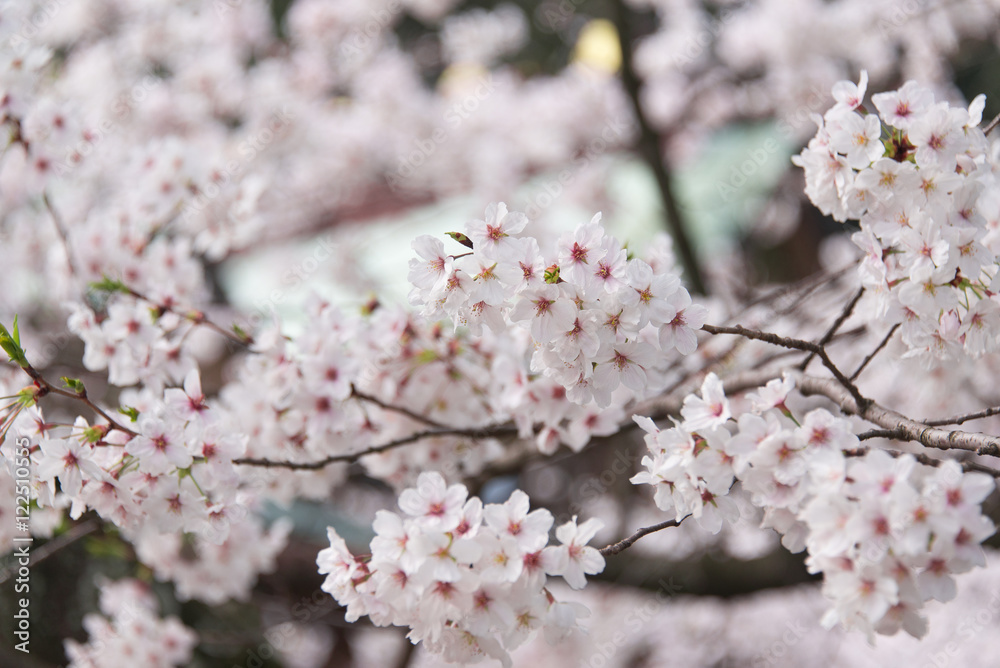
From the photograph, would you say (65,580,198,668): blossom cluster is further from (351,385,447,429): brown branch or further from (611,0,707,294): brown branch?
(611,0,707,294): brown branch

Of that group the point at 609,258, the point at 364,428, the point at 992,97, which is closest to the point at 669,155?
the point at 992,97

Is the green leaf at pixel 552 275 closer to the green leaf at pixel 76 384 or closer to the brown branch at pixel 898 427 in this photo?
the brown branch at pixel 898 427

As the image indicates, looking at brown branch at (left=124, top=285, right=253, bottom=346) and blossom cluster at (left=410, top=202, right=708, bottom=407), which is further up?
blossom cluster at (left=410, top=202, right=708, bottom=407)

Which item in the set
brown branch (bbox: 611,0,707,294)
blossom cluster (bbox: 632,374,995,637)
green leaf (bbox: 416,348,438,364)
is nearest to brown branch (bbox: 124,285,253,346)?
green leaf (bbox: 416,348,438,364)

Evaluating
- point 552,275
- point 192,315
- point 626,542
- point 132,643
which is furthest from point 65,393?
point 132,643

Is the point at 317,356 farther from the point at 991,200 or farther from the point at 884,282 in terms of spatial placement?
the point at 991,200

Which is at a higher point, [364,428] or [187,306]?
[187,306]

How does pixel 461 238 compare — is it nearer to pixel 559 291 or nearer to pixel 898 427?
pixel 559 291
